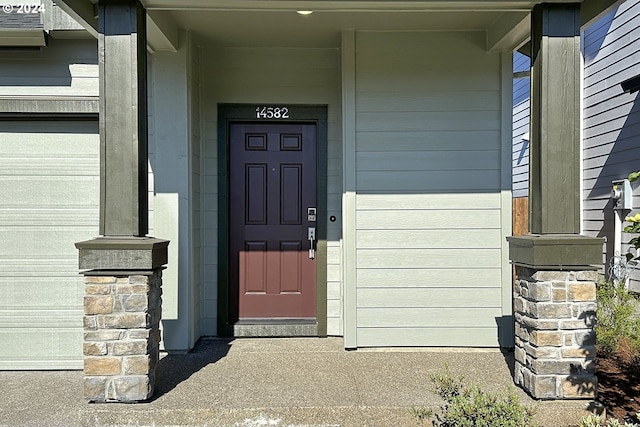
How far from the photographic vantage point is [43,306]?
13.4 feet

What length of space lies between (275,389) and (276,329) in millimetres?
1330

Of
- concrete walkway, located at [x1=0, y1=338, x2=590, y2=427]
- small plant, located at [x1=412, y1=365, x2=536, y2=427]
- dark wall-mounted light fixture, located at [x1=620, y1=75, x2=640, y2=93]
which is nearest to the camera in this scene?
small plant, located at [x1=412, y1=365, x2=536, y2=427]

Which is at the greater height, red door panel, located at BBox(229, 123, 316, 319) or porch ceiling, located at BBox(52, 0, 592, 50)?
porch ceiling, located at BBox(52, 0, 592, 50)

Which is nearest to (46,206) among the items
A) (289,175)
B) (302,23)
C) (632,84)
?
(289,175)

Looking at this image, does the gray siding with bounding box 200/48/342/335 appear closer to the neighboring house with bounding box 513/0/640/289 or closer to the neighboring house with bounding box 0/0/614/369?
the neighboring house with bounding box 0/0/614/369

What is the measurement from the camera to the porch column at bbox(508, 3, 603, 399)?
314 centimetres

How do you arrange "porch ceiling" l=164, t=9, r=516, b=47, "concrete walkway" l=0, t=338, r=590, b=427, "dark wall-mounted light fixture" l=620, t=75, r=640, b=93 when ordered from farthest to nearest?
1. "dark wall-mounted light fixture" l=620, t=75, r=640, b=93
2. "porch ceiling" l=164, t=9, r=516, b=47
3. "concrete walkway" l=0, t=338, r=590, b=427

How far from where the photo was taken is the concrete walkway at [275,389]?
305 cm

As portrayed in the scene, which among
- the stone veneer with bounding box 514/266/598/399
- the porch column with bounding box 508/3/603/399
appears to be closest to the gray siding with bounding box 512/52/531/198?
the porch column with bounding box 508/3/603/399

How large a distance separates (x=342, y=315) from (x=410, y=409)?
1.62 m

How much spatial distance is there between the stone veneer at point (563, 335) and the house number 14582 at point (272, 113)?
Result: 8.60 feet

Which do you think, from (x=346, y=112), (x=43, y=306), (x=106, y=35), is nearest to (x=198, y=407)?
(x=43, y=306)

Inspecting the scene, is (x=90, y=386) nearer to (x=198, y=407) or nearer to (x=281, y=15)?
(x=198, y=407)

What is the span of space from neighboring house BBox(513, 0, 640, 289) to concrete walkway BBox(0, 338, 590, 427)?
10.7 feet
